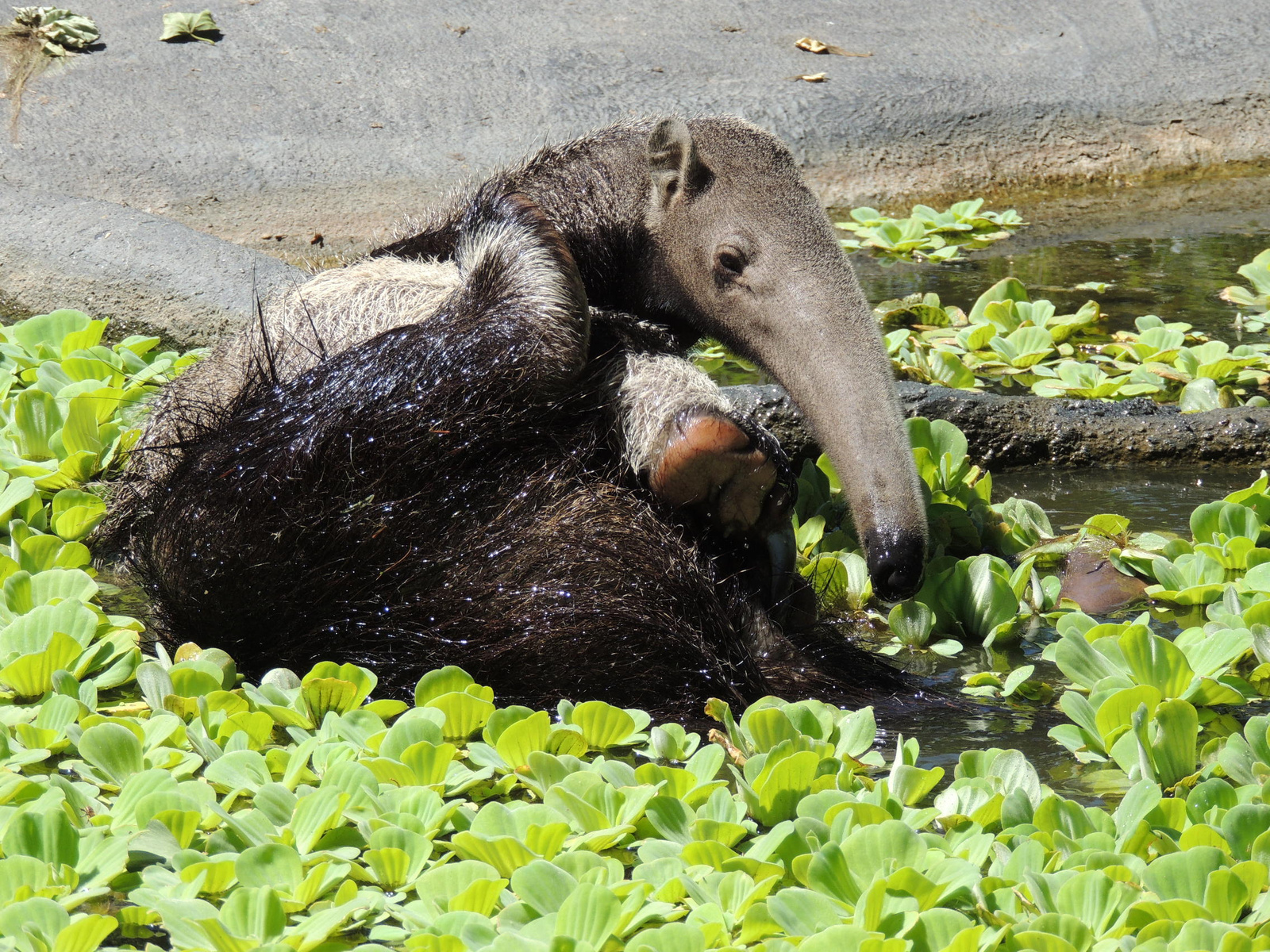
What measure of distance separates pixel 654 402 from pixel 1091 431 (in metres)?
2.15

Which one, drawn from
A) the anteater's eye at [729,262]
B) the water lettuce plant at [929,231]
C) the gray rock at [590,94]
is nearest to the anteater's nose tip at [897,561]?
the anteater's eye at [729,262]

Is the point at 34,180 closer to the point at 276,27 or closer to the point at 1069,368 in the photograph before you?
the point at 276,27

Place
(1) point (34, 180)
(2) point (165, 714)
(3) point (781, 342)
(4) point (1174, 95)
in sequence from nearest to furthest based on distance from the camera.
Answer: (2) point (165, 714)
(3) point (781, 342)
(1) point (34, 180)
(4) point (1174, 95)

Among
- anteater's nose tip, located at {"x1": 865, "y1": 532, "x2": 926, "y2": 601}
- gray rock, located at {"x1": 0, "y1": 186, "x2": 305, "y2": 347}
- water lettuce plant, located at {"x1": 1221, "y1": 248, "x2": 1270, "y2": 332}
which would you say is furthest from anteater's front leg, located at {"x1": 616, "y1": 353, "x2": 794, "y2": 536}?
water lettuce plant, located at {"x1": 1221, "y1": 248, "x2": 1270, "y2": 332}

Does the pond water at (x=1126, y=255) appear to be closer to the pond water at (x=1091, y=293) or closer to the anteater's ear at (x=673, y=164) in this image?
the pond water at (x=1091, y=293)

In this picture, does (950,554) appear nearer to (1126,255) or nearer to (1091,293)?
(1091,293)

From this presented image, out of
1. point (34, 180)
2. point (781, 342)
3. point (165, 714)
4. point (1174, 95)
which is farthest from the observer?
point (1174, 95)

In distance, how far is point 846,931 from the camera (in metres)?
1.83

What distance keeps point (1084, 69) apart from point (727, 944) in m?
8.26

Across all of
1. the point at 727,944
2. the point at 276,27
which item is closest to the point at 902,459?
the point at 727,944

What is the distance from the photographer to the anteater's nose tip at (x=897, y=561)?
2.90m

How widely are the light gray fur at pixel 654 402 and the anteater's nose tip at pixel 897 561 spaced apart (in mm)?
431

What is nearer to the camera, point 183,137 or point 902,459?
point 902,459

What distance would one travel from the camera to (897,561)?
2.89 metres
